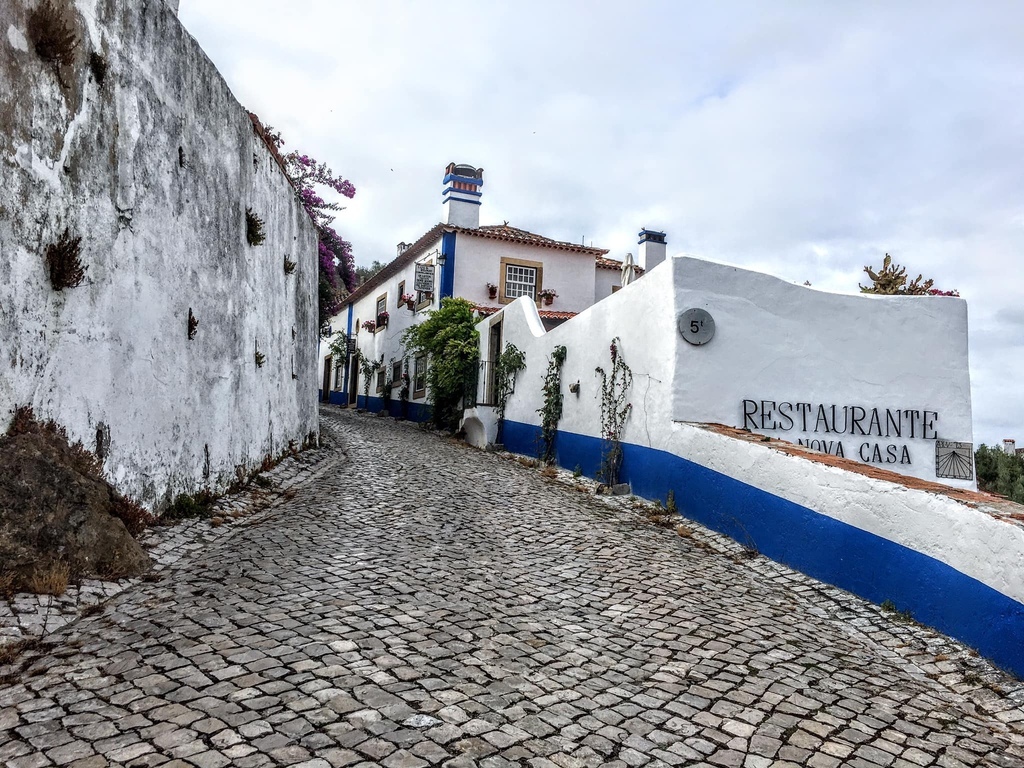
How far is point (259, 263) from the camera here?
31.9 feet

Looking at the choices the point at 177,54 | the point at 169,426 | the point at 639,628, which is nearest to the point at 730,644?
the point at 639,628

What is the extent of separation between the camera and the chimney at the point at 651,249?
16.2 metres

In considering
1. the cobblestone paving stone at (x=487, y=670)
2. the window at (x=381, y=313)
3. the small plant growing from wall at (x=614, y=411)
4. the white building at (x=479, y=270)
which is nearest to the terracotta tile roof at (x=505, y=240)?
the white building at (x=479, y=270)

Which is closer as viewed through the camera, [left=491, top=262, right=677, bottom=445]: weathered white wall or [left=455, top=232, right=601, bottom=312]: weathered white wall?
[left=491, top=262, right=677, bottom=445]: weathered white wall

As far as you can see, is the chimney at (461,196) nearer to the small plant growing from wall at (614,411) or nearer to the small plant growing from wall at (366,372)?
the small plant growing from wall at (366,372)

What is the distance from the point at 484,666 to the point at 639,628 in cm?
131

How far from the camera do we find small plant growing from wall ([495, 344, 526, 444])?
49.1ft

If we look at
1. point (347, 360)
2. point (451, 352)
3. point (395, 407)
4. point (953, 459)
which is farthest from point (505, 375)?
point (347, 360)

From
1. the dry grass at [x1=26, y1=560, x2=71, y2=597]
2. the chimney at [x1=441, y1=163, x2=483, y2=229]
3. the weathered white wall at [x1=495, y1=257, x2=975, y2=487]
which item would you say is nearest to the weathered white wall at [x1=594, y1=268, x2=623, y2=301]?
the chimney at [x1=441, y1=163, x2=483, y2=229]

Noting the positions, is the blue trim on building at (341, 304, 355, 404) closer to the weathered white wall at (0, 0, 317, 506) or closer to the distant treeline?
the weathered white wall at (0, 0, 317, 506)

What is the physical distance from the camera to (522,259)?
2284cm

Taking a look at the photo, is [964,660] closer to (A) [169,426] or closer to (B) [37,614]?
(B) [37,614]

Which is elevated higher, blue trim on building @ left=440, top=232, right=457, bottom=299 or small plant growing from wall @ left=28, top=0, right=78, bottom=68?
blue trim on building @ left=440, top=232, right=457, bottom=299

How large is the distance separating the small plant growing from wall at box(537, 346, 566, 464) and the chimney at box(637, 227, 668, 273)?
14.4 feet
